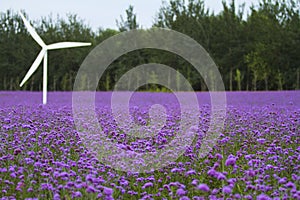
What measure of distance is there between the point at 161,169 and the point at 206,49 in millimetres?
24857

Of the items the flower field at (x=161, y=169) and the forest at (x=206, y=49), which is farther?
the forest at (x=206, y=49)

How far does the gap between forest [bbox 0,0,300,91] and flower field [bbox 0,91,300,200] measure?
1883cm

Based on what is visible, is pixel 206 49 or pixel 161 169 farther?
pixel 206 49

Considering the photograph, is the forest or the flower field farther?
the forest

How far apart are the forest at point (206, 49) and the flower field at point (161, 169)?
18825 mm

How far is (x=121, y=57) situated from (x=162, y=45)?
2.87 metres

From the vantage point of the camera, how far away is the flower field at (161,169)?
3.86m

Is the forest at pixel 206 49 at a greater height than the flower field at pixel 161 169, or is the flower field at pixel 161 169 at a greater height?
the forest at pixel 206 49

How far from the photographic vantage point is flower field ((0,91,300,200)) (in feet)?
12.7

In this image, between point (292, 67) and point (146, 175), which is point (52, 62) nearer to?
point (292, 67)

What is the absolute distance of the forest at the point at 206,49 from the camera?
2688 centimetres

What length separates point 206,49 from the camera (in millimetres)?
29484

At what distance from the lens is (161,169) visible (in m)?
5.17

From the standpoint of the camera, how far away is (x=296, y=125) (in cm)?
750
